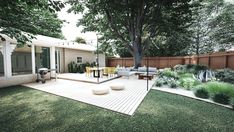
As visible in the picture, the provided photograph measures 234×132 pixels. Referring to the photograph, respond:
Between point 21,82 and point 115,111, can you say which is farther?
point 21,82

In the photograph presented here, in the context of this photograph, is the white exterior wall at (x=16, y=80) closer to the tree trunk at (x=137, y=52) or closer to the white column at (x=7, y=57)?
the white column at (x=7, y=57)

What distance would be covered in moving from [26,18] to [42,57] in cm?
1072

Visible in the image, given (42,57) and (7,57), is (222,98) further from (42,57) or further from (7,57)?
(42,57)

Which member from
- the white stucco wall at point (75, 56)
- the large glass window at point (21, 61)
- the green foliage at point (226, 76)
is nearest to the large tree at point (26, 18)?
the green foliage at point (226, 76)

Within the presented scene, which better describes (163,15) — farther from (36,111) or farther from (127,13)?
(36,111)

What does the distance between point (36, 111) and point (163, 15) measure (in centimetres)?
1458

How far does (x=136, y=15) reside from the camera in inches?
570

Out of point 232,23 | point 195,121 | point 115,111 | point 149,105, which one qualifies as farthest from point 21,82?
point 232,23

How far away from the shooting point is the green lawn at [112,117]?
3.74m

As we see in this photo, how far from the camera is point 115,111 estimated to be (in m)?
4.79

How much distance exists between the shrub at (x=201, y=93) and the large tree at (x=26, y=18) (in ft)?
20.4

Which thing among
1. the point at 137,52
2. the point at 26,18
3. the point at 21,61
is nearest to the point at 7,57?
the point at 26,18

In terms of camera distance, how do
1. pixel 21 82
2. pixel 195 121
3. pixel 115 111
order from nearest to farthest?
1. pixel 195 121
2. pixel 115 111
3. pixel 21 82

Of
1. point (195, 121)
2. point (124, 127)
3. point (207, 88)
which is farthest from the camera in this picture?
point (207, 88)
